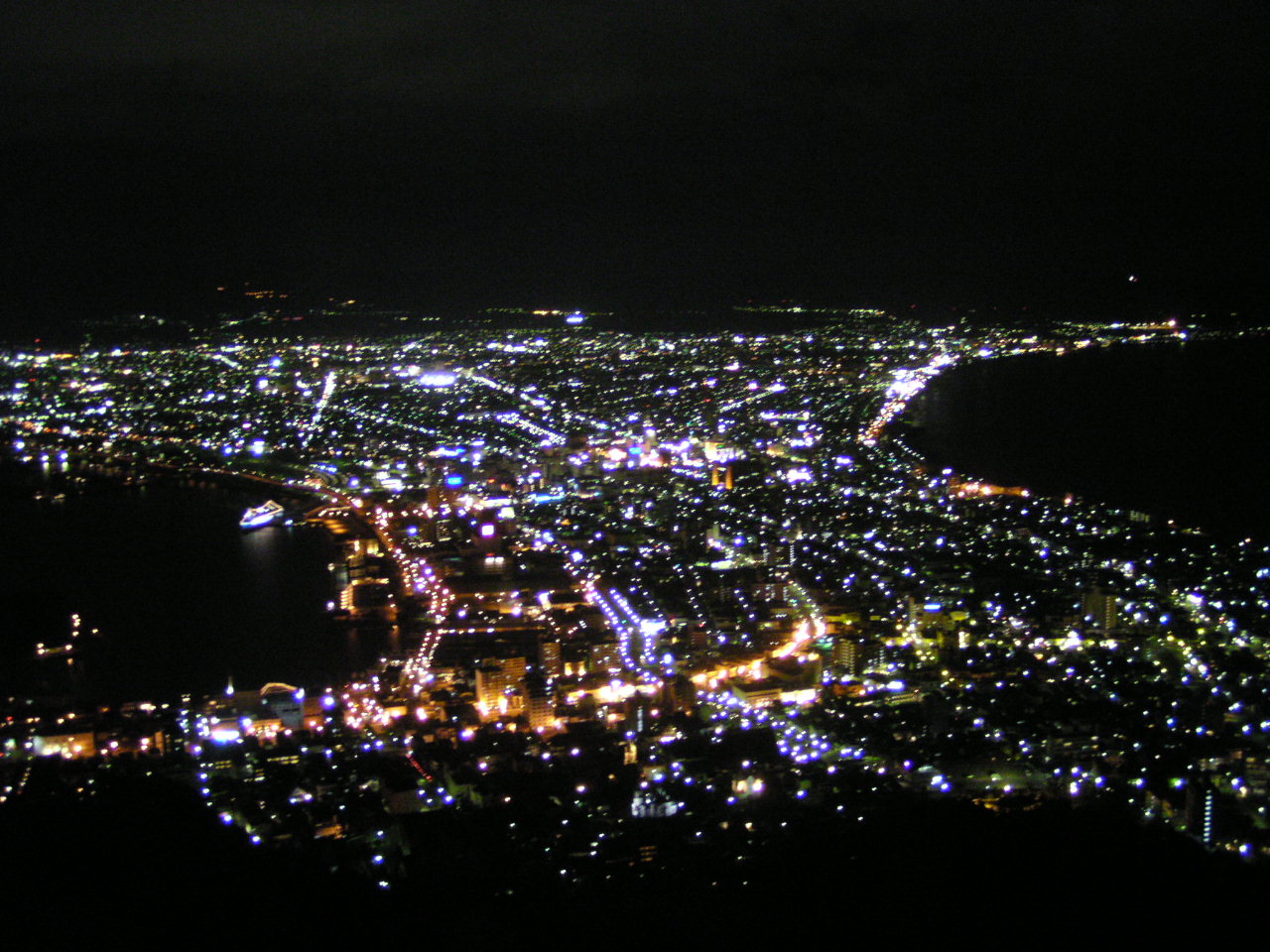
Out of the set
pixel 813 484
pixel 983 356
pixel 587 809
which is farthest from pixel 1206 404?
pixel 587 809

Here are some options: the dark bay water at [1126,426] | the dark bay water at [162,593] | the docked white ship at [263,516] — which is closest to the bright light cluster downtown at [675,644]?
the docked white ship at [263,516]

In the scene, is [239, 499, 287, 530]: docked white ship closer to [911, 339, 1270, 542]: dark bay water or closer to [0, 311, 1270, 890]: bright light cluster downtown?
[0, 311, 1270, 890]: bright light cluster downtown

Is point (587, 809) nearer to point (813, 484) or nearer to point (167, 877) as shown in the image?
point (167, 877)

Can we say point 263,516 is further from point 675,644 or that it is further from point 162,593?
point 675,644

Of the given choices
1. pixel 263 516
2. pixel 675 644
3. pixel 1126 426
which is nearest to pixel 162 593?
pixel 263 516

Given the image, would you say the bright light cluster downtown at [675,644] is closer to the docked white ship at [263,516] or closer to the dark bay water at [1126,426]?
the docked white ship at [263,516]

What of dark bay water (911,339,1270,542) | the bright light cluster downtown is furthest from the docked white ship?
dark bay water (911,339,1270,542)

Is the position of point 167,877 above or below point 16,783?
above

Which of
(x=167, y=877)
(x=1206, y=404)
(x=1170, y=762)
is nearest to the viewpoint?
(x=167, y=877)
